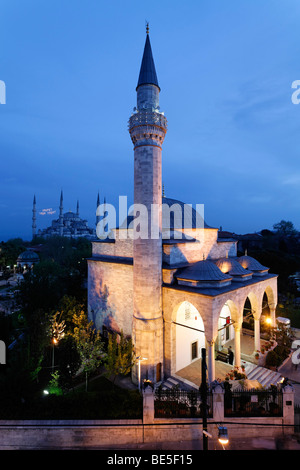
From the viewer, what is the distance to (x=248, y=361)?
1578 centimetres

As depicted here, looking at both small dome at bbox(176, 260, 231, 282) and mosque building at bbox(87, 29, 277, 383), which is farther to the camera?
small dome at bbox(176, 260, 231, 282)

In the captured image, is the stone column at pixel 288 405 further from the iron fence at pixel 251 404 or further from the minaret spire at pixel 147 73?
the minaret spire at pixel 147 73

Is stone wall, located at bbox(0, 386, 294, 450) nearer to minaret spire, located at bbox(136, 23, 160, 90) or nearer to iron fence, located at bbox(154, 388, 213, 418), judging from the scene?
iron fence, located at bbox(154, 388, 213, 418)

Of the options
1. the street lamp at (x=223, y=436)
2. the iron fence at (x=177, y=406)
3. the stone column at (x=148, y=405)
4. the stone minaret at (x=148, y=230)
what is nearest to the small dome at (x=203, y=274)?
the stone minaret at (x=148, y=230)

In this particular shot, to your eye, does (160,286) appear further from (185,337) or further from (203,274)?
(185,337)

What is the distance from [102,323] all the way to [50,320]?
4589mm

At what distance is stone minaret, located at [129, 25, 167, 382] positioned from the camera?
43.1 ft

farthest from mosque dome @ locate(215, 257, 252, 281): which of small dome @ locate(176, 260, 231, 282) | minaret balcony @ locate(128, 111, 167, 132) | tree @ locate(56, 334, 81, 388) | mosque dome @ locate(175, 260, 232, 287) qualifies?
tree @ locate(56, 334, 81, 388)

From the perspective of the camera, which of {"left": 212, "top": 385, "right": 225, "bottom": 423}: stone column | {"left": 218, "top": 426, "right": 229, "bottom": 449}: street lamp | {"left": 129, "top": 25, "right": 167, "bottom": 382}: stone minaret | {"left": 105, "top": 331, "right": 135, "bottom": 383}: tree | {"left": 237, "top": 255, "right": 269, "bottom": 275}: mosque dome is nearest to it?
{"left": 218, "top": 426, "right": 229, "bottom": 449}: street lamp

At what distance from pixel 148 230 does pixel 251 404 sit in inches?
383

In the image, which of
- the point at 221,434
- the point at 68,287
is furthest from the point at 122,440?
the point at 68,287

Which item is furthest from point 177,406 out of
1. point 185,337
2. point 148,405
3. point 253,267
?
point 253,267

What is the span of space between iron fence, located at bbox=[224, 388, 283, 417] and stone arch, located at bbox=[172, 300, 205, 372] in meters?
4.40
